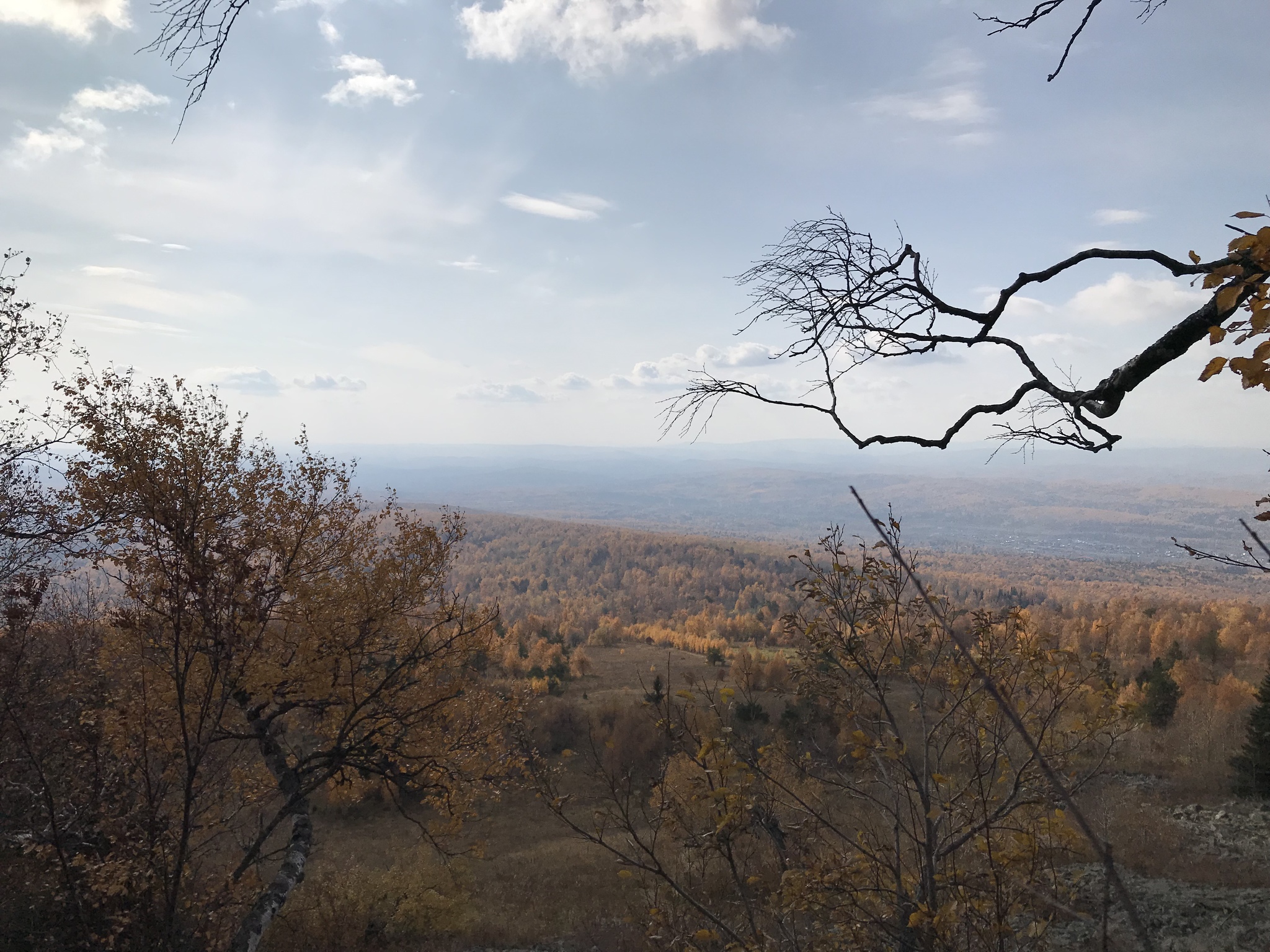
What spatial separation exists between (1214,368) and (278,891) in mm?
12445

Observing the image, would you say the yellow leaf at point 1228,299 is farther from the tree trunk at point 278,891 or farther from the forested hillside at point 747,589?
the forested hillside at point 747,589

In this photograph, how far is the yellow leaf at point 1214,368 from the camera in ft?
5.65

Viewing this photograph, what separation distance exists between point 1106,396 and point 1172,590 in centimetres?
17334

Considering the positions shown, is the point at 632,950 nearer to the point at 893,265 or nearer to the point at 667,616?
the point at 893,265

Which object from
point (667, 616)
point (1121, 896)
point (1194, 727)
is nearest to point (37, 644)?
point (1121, 896)

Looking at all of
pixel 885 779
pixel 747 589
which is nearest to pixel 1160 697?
pixel 885 779

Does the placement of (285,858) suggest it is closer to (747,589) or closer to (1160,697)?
(1160,697)

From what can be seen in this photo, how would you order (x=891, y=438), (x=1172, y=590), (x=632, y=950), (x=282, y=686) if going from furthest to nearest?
(x=1172, y=590) < (x=632, y=950) < (x=282, y=686) < (x=891, y=438)

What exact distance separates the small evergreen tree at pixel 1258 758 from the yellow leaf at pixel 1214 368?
2731cm

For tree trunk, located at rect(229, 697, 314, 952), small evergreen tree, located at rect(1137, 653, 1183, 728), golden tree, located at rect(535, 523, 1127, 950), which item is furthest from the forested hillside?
golden tree, located at rect(535, 523, 1127, 950)

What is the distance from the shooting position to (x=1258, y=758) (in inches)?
816

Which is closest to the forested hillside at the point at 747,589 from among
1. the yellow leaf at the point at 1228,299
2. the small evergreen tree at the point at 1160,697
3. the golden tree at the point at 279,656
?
the small evergreen tree at the point at 1160,697

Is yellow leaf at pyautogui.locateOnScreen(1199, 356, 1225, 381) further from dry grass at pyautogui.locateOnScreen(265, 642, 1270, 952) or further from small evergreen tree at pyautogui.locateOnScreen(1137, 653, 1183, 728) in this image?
small evergreen tree at pyautogui.locateOnScreen(1137, 653, 1183, 728)

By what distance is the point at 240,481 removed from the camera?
11359 millimetres
